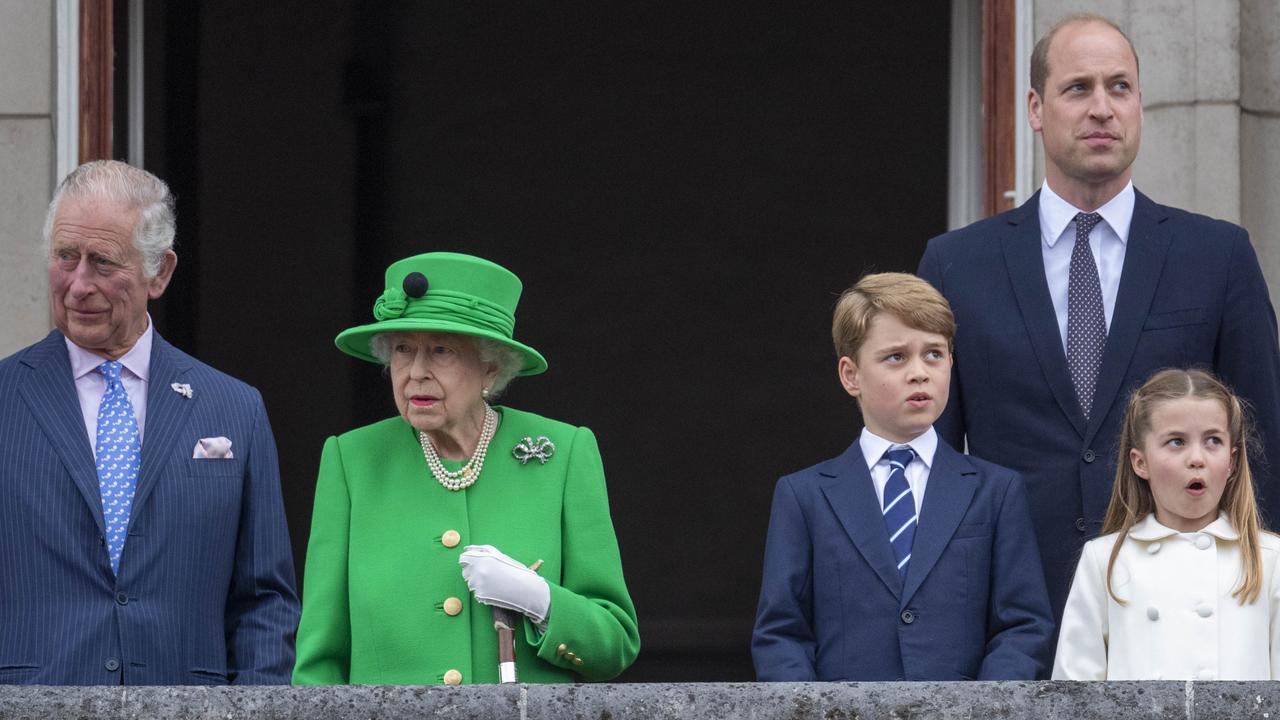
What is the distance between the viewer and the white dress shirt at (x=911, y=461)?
4211mm

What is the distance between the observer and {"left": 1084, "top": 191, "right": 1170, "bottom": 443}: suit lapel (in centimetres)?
437

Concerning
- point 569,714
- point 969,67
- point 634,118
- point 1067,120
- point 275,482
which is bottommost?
point 569,714

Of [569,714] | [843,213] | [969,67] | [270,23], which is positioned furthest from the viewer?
[843,213]

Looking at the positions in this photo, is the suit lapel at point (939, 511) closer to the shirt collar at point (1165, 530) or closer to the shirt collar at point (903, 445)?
the shirt collar at point (903, 445)

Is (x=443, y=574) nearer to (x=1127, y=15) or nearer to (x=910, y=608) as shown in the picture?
(x=910, y=608)

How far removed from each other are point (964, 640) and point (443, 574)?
0.99 m

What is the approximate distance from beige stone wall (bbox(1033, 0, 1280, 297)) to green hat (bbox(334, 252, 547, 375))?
7.87 ft

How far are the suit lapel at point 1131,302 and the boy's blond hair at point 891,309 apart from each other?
339mm

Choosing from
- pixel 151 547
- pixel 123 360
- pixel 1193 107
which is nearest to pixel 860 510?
pixel 151 547

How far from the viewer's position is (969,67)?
672 centimetres

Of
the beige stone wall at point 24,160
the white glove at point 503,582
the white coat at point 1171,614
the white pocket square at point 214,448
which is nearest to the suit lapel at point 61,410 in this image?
the white pocket square at point 214,448

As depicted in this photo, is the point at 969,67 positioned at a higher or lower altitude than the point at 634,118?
lower

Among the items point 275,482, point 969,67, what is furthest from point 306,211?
point 275,482

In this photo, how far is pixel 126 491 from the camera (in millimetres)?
3994
